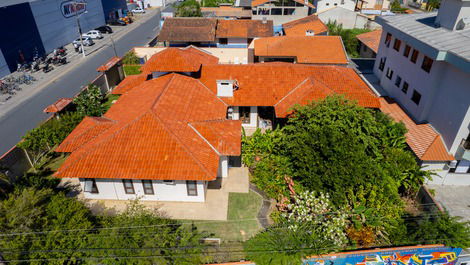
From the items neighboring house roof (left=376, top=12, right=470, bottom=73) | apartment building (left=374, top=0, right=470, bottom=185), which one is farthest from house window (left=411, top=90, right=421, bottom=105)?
neighboring house roof (left=376, top=12, right=470, bottom=73)

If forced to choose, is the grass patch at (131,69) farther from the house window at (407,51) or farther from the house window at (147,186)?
the house window at (407,51)

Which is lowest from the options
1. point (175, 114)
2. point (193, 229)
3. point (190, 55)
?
point (193, 229)

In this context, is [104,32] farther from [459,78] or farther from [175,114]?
[459,78]

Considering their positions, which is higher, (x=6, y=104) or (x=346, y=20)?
(x=346, y=20)

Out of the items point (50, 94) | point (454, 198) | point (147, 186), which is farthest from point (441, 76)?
point (50, 94)

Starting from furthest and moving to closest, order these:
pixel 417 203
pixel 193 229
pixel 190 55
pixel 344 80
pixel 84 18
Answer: pixel 84 18, pixel 190 55, pixel 344 80, pixel 417 203, pixel 193 229

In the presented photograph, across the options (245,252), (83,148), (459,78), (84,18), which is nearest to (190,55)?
(83,148)
